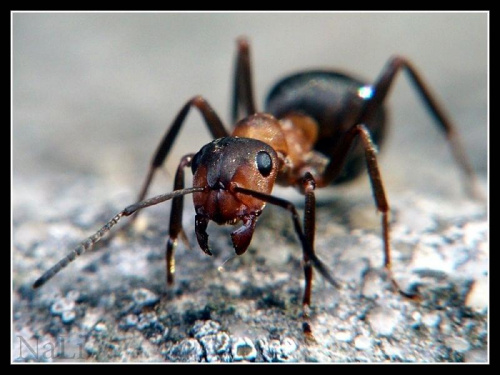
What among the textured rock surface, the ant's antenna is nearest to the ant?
the ant's antenna

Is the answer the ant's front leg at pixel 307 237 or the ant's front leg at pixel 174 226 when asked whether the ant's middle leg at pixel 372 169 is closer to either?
the ant's front leg at pixel 307 237

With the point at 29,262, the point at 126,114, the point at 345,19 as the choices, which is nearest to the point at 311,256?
the point at 29,262

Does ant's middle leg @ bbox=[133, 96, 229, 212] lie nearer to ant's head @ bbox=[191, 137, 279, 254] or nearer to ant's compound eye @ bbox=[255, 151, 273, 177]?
ant's head @ bbox=[191, 137, 279, 254]

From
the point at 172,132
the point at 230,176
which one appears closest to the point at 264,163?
the point at 230,176

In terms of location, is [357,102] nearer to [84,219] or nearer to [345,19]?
[84,219]

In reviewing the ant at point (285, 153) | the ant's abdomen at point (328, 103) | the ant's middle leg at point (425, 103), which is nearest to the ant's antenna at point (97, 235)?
the ant at point (285, 153)

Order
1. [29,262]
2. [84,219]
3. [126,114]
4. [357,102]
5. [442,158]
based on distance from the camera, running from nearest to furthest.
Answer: [29,262], [84,219], [357,102], [442,158], [126,114]
